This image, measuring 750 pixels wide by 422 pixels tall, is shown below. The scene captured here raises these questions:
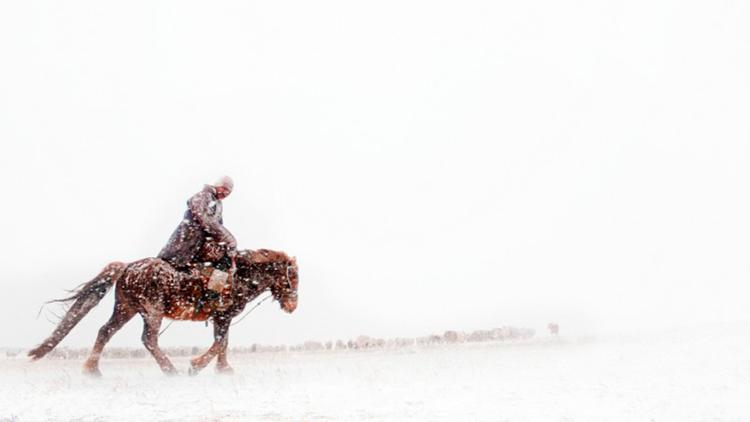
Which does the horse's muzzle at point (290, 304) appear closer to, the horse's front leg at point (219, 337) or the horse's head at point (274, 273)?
the horse's head at point (274, 273)

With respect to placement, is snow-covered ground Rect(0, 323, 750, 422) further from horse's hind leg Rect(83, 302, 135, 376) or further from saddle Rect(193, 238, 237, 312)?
saddle Rect(193, 238, 237, 312)

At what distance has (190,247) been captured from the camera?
1103 cm

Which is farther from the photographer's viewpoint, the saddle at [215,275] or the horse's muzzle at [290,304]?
the horse's muzzle at [290,304]

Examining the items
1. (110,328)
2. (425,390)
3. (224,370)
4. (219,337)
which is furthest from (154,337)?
(425,390)

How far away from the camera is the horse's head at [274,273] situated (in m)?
11.5

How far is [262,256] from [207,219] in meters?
1.30

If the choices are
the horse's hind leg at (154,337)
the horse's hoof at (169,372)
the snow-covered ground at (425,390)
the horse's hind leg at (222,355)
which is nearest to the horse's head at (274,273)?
the horse's hind leg at (222,355)

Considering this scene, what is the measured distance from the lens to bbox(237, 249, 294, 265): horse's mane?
11.5 metres

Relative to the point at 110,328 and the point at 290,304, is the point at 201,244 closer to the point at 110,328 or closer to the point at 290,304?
the point at 290,304

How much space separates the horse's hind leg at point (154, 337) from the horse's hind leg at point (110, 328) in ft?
1.14

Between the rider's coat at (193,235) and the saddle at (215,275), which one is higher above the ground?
the rider's coat at (193,235)

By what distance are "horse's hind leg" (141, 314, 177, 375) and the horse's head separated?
177 centimetres

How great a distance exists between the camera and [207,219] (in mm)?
10922

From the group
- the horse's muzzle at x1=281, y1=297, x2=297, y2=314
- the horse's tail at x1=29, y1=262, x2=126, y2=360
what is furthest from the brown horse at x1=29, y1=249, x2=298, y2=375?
the horse's muzzle at x1=281, y1=297, x2=297, y2=314
